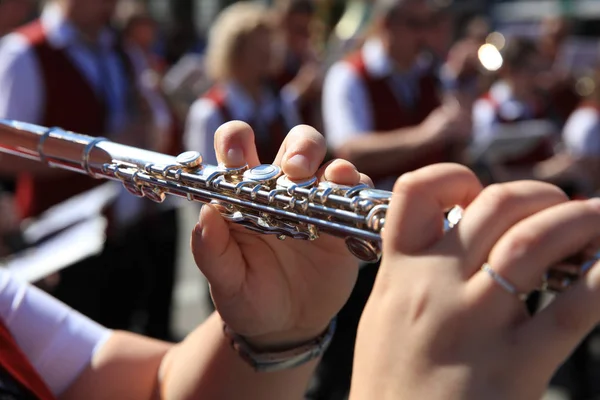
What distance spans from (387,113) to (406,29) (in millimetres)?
343

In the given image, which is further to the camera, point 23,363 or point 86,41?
point 86,41

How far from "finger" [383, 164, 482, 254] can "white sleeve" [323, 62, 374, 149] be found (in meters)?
2.19

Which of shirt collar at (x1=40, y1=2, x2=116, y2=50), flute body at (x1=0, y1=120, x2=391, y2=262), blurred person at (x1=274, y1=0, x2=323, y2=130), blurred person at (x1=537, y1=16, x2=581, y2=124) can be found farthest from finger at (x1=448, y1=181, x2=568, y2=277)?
blurred person at (x1=537, y1=16, x2=581, y2=124)

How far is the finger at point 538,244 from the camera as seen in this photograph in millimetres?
583

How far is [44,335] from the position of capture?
1.23m

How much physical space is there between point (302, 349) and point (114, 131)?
1.93 metres

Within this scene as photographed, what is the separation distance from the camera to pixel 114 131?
280cm

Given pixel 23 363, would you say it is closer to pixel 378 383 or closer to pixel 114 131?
pixel 378 383

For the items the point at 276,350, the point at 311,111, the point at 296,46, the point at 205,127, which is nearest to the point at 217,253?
the point at 276,350

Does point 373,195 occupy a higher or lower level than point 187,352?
higher

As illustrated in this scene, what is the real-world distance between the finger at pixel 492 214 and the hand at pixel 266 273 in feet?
1.10

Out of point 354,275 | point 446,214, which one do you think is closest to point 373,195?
point 446,214

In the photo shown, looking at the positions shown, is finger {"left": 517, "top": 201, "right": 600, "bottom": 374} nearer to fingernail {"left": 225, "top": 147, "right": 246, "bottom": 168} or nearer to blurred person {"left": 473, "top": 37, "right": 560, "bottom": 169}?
fingernail {"left": 225, "top": 147, "right": 246, "bottom": 168}

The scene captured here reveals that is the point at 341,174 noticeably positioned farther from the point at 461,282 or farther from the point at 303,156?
the point at 461,282
